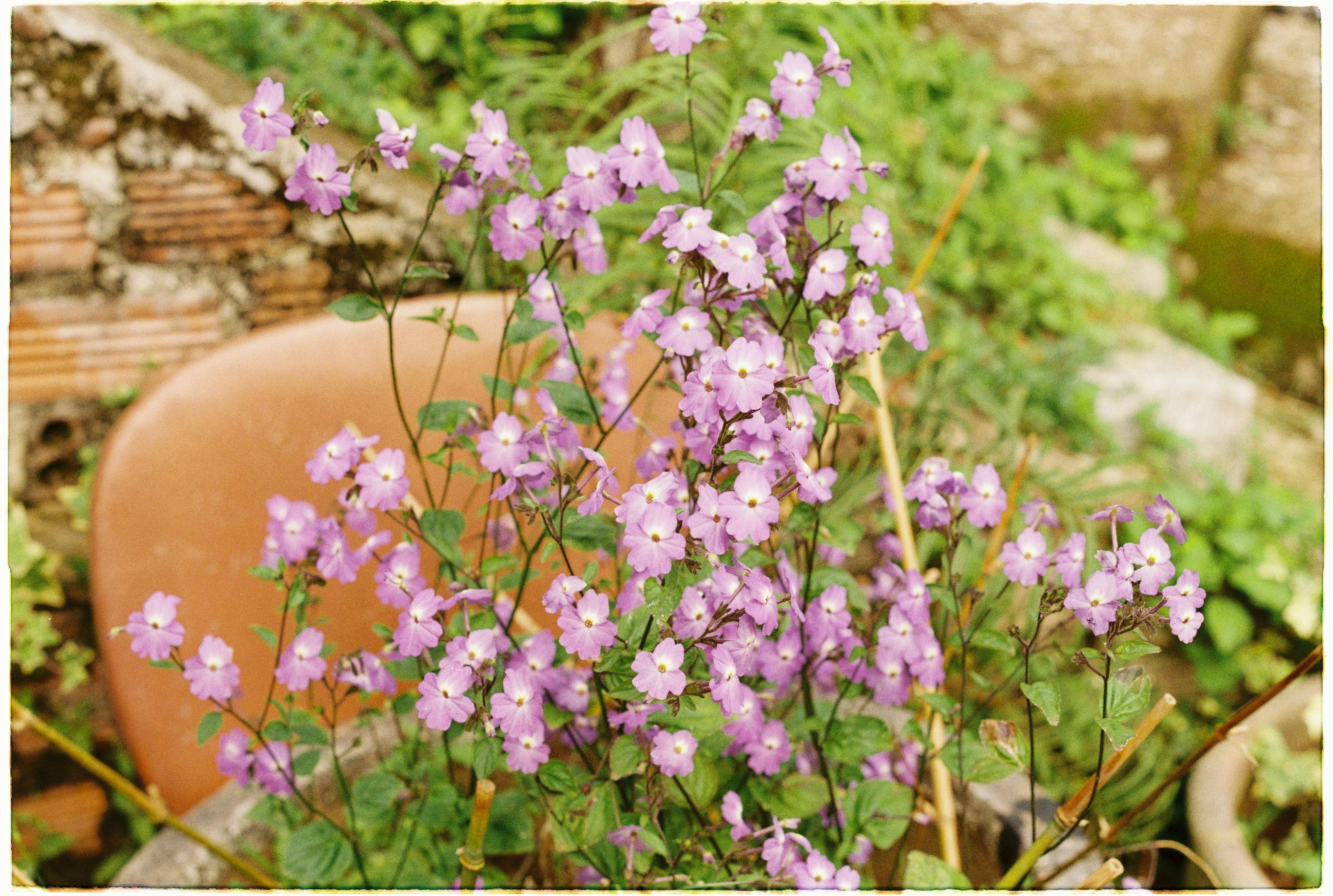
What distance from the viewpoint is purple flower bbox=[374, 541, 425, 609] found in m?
0.78

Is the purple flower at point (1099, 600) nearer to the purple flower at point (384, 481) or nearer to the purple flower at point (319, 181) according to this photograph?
the purple flower at point (384, 481)

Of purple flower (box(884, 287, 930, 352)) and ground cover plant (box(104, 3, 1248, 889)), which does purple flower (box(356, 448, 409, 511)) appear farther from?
purple flower (box(884, 287, 930, 352))

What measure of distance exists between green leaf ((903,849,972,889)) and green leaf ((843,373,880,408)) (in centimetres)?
38

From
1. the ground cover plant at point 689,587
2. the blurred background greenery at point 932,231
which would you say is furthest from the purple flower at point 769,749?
the blurred background greenery at point 932,231

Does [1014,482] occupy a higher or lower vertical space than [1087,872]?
A: higher

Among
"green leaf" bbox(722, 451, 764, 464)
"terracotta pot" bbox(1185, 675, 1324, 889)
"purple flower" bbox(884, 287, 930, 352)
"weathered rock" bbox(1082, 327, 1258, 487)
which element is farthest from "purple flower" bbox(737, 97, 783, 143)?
"weathered rock" bbox(1082, 327, 1258, 487)

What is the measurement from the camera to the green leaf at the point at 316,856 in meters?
0.90

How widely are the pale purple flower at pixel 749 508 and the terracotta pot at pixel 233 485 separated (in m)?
0.62

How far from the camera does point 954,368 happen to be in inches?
81.8

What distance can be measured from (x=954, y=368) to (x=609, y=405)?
1334 mm

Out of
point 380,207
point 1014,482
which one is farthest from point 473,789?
point 380,207

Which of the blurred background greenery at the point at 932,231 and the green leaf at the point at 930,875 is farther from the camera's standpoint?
the blurred background greenery at the point at 932,231

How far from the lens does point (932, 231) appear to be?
255 cm

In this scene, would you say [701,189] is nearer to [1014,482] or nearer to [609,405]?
[609,405]
